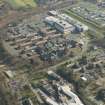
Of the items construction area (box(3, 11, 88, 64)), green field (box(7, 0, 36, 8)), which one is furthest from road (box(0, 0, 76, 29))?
green field (box(7, 0, 36, 8))

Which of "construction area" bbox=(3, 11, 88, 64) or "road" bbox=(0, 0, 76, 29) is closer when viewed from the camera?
Result: "construction area" bbox=(3, 11, 88, 64)

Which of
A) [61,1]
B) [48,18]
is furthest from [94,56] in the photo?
[61,1]

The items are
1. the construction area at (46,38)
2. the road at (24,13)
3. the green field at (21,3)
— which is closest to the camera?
the construction area at (46,38)

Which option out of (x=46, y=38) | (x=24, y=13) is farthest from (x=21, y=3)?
(x=46, y=38)

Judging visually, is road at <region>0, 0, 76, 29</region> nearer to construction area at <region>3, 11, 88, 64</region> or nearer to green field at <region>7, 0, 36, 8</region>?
construction area at <region>3, 11, 88, 64</region>

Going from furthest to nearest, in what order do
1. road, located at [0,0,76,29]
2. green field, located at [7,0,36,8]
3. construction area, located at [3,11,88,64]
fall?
green field, located at [7,0,36,8], road, located at [0,0,76,29], construction area, located at [3,11,88,64]

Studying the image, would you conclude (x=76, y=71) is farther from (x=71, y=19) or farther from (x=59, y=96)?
(x=71, y=19)

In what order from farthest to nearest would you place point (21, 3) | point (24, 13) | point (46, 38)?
point (21, 3) → point (24, 13) → point (46, 38)

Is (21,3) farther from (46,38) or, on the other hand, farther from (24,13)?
(46,38)

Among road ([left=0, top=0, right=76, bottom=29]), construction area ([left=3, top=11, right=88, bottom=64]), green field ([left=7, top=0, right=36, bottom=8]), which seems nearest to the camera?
construction area ([left=3, top=11, right=88, bottom=64])

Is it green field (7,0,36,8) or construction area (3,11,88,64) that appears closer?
construction area (3,11,88,64)

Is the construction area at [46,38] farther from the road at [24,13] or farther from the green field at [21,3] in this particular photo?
the green field at [21,3]

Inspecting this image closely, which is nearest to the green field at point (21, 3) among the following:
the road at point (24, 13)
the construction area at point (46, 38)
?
the road at point (24, 13)
